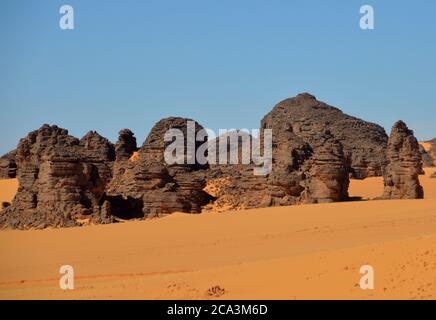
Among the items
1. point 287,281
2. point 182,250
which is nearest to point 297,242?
point 182,250

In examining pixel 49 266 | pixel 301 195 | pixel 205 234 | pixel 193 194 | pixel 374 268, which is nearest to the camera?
pixel 374 268

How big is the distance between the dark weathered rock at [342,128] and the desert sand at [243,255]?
22.5 m

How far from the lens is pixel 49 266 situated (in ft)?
55.6

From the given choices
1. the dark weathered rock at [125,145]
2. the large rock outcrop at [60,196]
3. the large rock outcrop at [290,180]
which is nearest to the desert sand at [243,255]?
the large rock outcrop at [60,196]

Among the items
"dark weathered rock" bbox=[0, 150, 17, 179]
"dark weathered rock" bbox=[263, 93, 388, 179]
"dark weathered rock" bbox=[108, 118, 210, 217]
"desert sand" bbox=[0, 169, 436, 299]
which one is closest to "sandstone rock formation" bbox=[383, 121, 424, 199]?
"desert sand" bbox=[0, 169, 436, 299]

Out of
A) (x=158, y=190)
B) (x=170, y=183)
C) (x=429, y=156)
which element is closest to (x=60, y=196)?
(x=158, y=190)

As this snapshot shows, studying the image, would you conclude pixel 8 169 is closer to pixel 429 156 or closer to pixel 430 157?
pixel 429 156

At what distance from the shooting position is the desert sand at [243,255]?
10156 millimetres

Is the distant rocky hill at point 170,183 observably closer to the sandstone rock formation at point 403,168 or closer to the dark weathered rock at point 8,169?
the sandstone rock formation at point 403,168

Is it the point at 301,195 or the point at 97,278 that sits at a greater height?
the point at 301,195

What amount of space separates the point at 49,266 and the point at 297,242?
660 centimetres

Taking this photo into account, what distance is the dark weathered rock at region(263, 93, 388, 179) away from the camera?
48144 mm

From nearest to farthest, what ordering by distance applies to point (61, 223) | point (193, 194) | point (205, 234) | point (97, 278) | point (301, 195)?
point (97, 278) → point (205, 234) → point (61, 223) → point (301, 195) → point (193, 194)
